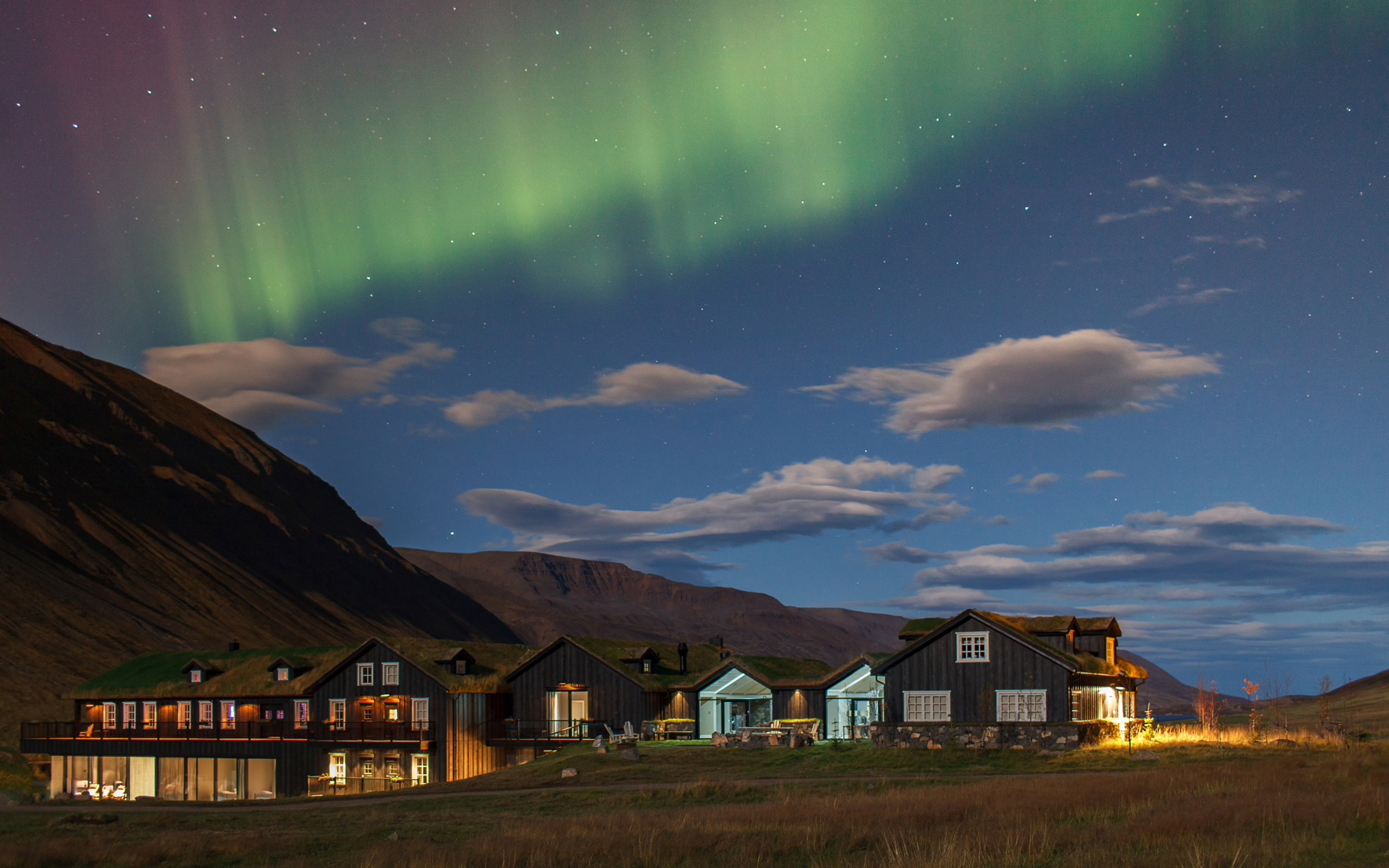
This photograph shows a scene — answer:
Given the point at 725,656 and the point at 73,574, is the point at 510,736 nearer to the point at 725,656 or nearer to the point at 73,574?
the point at 725,656

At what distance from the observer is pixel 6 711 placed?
102562mm

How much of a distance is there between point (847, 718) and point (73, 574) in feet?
392

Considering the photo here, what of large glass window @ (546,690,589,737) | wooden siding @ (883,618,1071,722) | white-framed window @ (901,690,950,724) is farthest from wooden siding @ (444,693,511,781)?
white-framed window @ (901,690,950,724)

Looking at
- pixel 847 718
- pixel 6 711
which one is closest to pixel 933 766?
pixel 847 718

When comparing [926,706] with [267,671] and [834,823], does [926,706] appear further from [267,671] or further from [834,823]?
[267,671]

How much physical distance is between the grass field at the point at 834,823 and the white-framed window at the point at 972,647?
30.3ft

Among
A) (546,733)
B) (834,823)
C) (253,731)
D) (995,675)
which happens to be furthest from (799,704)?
(834,823)

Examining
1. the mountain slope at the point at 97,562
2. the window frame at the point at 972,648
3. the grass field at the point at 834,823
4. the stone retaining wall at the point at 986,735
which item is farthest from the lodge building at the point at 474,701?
the mountain slope at the point at 97,562

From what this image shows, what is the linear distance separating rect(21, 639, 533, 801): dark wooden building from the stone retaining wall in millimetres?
26078

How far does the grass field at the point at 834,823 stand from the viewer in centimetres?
2008

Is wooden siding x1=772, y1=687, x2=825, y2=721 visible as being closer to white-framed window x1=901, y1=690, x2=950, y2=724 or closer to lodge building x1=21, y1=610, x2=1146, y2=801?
lodge building x1=21, y1=610, x2=1146, y2=801

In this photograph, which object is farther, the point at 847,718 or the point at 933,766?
the point at 847,718

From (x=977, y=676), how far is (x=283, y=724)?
43867mm

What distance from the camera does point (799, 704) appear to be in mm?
65500
